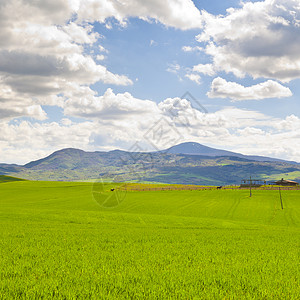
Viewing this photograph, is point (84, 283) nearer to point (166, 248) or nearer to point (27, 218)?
point (166, 248)

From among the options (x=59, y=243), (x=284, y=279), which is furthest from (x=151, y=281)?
(x=59, y=243)

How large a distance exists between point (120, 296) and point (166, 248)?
371 inches

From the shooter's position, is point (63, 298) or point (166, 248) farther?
point (166, 248)

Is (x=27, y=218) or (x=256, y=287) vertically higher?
(x=256, y=287)

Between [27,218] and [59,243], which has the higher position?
[59,243]

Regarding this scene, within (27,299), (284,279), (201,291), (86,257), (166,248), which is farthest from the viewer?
(166,248)

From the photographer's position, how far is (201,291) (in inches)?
349

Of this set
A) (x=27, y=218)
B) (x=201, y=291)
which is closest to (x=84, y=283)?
(x=201, y=291)

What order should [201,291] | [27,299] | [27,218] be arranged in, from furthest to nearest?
1. [27,218]
2. [201,291]
3. [27,299]

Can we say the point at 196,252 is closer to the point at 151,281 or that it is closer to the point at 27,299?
the point at 151,281

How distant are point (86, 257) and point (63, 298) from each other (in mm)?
6005

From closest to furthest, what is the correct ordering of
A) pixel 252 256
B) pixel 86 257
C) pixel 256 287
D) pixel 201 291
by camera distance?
1. pixel 201 291
2. pixel 256 287
3. pixel 86 257
4. pixel 252 256

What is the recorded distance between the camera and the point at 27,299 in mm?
8016

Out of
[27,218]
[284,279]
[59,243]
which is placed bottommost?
[27,218]
